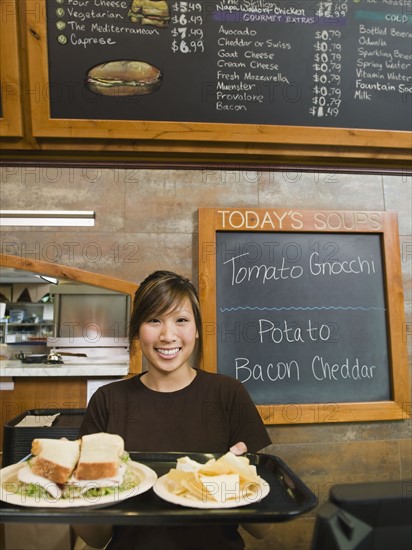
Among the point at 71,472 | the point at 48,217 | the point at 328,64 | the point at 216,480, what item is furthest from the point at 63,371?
the point at 328,64

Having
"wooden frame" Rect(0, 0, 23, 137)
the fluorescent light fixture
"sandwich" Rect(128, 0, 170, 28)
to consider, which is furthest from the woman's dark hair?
"sandwich" Rect(128, 0, 170, 28)

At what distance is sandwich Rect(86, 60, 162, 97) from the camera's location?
2008 mm

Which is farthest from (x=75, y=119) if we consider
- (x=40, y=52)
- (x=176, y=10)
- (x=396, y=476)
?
(x=396, y=476)

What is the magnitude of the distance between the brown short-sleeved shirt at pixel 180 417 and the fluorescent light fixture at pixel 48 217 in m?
0.95

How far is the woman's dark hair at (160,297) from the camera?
4.48ft

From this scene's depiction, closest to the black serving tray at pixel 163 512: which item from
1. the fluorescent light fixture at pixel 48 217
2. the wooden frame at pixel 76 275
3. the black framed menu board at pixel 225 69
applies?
the wooden frame at pixel 76 275

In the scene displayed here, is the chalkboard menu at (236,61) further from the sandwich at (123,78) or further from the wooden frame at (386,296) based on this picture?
the wooden frame at (386,296)

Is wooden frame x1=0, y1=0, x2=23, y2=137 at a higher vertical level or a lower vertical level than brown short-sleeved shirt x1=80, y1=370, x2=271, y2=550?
higher

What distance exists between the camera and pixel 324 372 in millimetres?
2109

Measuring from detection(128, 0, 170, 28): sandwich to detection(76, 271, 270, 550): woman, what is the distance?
1282 mm

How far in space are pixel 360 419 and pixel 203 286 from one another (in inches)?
38.0

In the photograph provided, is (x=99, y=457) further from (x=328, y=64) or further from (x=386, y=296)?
(x=328, y=64)

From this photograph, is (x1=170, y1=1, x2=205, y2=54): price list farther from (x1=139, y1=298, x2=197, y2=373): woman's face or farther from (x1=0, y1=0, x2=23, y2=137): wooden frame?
(x1=139, y1=298, x2=197, y2=373): woman's face

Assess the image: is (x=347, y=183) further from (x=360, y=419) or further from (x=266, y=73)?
(x=360, y=419)
